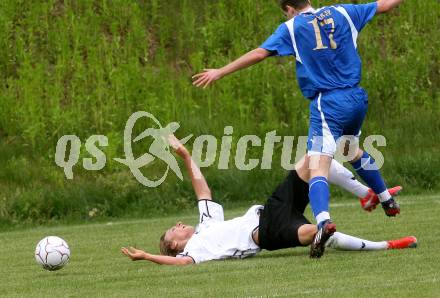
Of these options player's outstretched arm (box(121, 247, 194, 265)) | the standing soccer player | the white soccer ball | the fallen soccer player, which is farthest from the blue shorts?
the white soccer ball

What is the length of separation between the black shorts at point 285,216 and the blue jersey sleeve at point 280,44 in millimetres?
990

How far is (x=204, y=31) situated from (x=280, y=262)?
11957mm

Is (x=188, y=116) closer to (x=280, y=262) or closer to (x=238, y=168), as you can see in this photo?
(x=238, y=168)

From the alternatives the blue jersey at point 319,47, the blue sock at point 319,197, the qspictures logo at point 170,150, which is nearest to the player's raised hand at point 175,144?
the blue jersey at point 319,47

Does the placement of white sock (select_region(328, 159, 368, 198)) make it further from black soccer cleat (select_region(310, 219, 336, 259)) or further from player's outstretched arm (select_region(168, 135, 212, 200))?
black soccer cleat (select_region(310, 219, 336, 259))

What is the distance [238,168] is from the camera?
53.5 feet

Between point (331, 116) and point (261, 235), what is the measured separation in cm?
112

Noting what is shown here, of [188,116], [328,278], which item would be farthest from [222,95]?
[328,278]

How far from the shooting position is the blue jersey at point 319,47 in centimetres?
906

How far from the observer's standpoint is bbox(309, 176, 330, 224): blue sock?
8.48 m

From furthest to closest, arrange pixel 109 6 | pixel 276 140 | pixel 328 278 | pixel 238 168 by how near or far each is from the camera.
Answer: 1. pixel 109 6
2. pixel 276 140
3. pixel 238 168
4. pixel 328 278

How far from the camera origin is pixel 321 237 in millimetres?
8203

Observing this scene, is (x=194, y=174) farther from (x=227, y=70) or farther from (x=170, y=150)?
(x=170, y=150)

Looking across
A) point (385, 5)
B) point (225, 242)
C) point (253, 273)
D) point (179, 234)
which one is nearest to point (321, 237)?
point (253, 273)
